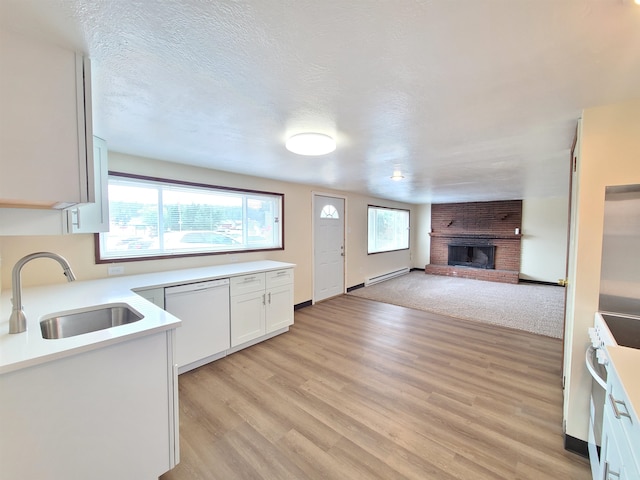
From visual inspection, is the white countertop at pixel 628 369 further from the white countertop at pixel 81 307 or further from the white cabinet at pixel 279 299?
the white cabinet at pixel 279 299

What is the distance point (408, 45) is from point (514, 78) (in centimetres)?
65

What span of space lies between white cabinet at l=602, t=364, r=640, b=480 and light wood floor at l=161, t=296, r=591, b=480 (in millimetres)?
601

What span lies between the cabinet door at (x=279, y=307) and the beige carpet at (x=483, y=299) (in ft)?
7.19

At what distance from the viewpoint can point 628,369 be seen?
105cm

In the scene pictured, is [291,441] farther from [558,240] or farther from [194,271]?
[558,240]

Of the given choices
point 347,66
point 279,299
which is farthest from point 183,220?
point 347,66

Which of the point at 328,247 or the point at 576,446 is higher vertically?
the point at 328,247

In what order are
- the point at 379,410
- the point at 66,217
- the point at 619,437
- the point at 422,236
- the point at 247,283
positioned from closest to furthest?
the point at 619,437
the point at 66,217
the point at 379,410
the point at 247,283
the point at 422,236

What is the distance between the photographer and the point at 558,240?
6.15m

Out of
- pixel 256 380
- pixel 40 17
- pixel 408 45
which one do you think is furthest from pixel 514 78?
pixel 256 380

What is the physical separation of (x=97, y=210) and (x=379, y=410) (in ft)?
9.03

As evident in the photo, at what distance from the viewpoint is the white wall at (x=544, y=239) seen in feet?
20.1

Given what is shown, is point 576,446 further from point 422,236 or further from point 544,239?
point 422,236

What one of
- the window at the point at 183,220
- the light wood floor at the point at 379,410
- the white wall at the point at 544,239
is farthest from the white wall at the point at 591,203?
the white wall at the point at 544,239
